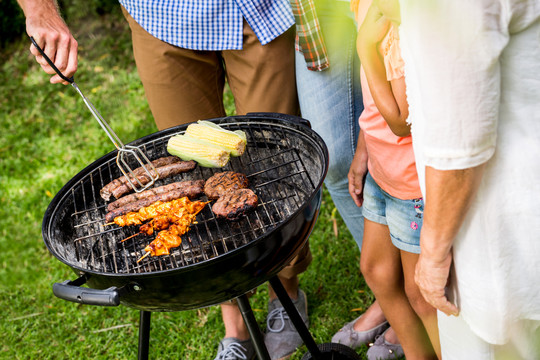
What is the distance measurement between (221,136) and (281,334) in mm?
1350

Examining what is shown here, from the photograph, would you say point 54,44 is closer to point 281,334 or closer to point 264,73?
point 264,73

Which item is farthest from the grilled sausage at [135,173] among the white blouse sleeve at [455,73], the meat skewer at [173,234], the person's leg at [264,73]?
the white blouse sleeve at [455,73]

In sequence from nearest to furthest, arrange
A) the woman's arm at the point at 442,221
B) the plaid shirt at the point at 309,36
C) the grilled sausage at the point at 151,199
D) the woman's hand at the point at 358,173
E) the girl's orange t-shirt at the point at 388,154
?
the woman's arm at the point at 442,221 → the girl's orange t-shirt at the point at 388,154 → the grilled sausage at the point at 151,199 → the plaid shirt at the point at 309,36 → the woman's hand at the point at 358,173

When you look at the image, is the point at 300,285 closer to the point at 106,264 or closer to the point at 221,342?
the point at 221,342

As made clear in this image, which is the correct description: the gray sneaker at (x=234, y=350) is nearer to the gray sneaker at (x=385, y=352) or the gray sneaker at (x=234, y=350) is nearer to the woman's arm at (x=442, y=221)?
the gray sneaker at (x=385, y=352)

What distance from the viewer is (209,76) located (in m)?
2.92

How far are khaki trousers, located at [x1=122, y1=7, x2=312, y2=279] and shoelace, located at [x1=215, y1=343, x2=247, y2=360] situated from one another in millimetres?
1315

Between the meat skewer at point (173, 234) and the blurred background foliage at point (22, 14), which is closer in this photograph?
the meat skewer at point (173, 234)

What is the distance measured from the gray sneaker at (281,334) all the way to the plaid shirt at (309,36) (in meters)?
1.49

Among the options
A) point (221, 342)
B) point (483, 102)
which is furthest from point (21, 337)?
point (483, 102)

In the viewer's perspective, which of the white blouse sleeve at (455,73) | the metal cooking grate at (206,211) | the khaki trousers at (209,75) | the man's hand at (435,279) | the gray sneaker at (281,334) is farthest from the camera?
the gray sneaker at (281,334)

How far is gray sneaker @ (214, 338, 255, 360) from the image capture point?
300cm

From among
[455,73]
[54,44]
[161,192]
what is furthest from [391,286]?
[54,44]

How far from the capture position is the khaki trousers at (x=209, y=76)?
2.72 metres
